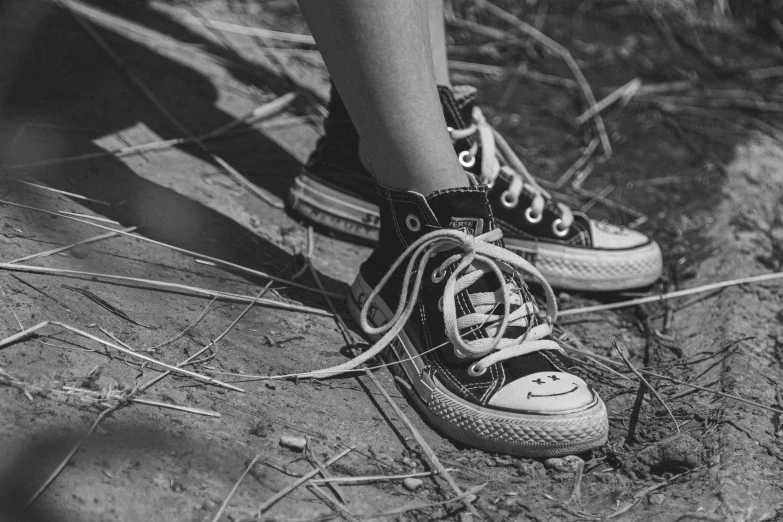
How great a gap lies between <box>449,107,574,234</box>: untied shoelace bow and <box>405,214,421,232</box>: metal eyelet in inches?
14.7

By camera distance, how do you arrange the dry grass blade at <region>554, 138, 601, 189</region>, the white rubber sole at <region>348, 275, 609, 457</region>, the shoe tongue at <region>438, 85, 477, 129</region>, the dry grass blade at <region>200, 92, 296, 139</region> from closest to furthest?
the white rubber sole at <region>348, 275, 609, 457</region> < the shoe tongue at <region>438, 85, 477, 129</region> < the dry grass blade at <region>200, 92, 296, 139</region> < the dry grass blade at <region>554, 138, 601, 189</region>

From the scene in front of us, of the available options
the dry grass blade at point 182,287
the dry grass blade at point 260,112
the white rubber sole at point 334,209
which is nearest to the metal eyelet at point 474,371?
the dry grass blade at point 182,287

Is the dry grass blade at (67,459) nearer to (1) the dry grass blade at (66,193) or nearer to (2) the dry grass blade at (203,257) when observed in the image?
(2) the dry grass blade at (203,257)

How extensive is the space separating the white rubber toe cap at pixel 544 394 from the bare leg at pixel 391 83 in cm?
35

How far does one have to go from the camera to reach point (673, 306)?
1774 mm

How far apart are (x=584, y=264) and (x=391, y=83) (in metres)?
0.79

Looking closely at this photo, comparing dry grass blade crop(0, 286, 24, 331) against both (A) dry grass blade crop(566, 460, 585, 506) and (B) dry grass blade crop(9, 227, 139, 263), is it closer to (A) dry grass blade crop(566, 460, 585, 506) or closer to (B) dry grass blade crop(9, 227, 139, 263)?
(B) dry grass blade crop(9, 227, 139, 263)

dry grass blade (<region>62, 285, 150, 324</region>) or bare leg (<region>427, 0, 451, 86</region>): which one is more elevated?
bare leg (<region>427, 0, 451, 86</region>)

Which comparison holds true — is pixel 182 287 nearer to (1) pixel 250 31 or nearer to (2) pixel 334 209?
(2) pixel 334 209

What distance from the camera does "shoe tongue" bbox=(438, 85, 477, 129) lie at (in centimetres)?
153

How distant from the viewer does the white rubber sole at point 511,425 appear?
1.17 m

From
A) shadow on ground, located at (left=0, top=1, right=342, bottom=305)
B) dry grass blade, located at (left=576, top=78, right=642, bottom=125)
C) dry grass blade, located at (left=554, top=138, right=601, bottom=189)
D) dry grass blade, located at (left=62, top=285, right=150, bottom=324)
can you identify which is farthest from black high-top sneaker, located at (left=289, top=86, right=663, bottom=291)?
dry grass blade, located at (left=576, top=78, right=642, bottom=125)

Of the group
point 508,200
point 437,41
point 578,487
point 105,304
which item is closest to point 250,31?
point 437,41

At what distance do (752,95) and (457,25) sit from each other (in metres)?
1.13
